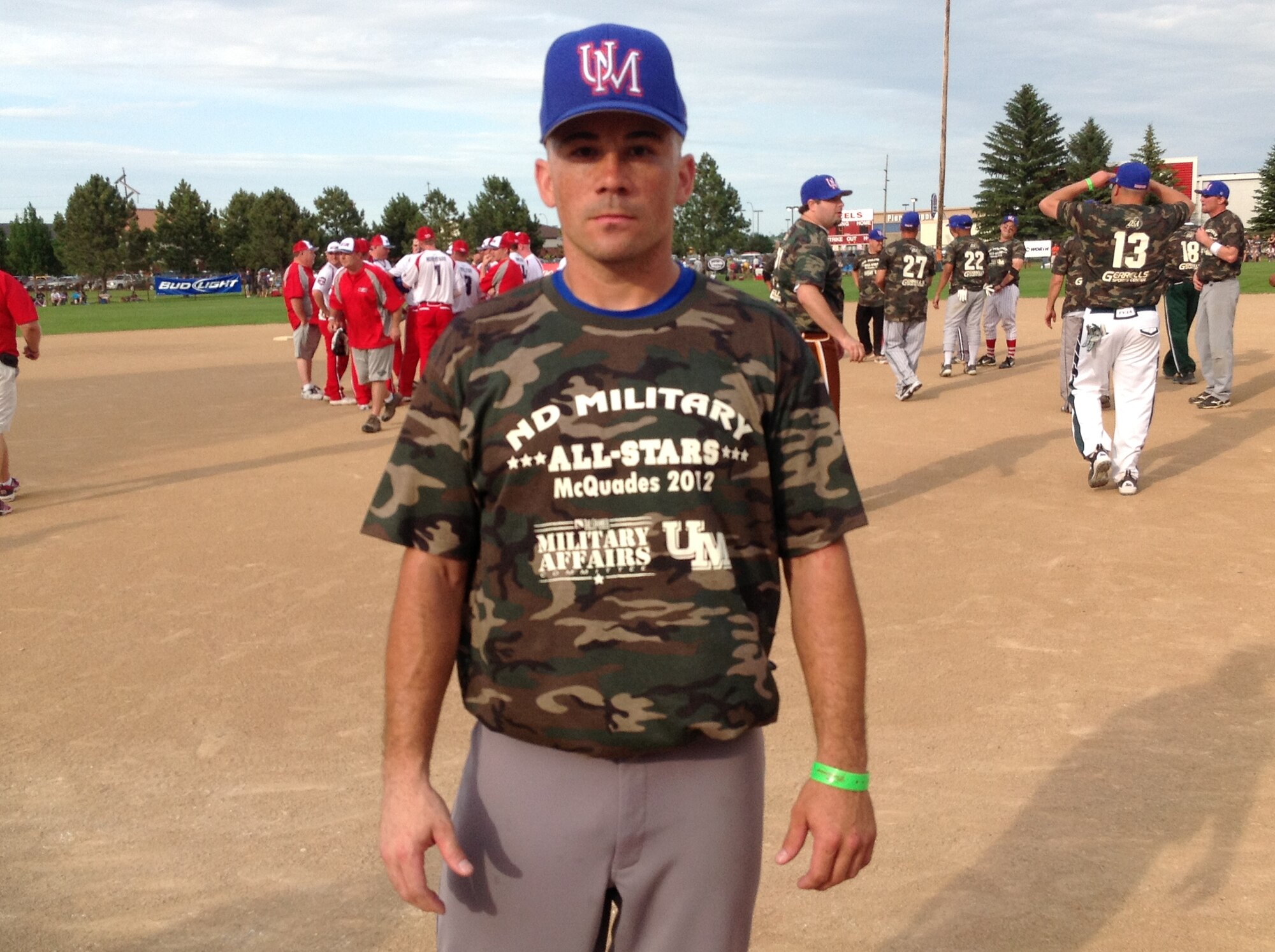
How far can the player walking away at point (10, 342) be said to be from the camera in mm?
9445

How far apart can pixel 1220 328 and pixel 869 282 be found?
19.6 ft

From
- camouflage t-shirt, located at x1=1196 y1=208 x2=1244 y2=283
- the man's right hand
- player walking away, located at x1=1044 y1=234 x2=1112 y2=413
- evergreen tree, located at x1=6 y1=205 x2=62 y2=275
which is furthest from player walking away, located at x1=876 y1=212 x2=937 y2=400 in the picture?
evergreen tree, located at x1=6 y1=205 x2=62 y2=275

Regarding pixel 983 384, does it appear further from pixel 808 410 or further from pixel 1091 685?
pixel 808 410

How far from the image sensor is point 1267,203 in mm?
89125

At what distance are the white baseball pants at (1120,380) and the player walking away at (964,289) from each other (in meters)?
7.87

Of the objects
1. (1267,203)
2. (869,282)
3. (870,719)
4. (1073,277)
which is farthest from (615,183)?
(1267,203)

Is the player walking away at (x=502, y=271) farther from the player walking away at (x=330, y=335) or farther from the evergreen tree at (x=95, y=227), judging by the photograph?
the evergreen tree at (x=95, y=227)

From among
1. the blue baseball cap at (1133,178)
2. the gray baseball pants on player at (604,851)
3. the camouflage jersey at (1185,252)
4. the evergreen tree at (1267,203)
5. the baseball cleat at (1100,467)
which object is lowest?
the baseball cleat at (1100,467)

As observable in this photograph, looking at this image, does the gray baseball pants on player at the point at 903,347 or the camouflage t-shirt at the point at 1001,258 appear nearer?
the gray baseball pants on player at the point at 903,347

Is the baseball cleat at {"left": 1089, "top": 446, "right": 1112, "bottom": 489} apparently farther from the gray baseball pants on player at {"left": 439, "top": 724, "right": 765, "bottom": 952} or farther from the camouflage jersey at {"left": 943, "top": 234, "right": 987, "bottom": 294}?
the camouflage jersey at {"left": 943, "top": 234, "right": 987, "bottom": 294}

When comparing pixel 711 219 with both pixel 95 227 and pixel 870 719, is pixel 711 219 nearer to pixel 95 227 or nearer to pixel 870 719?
pixel 95 227

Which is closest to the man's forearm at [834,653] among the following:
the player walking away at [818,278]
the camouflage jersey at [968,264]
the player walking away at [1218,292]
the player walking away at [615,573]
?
the player walking away at [615,573]

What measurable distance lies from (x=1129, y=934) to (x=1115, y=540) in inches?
189

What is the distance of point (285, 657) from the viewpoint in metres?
6.04
